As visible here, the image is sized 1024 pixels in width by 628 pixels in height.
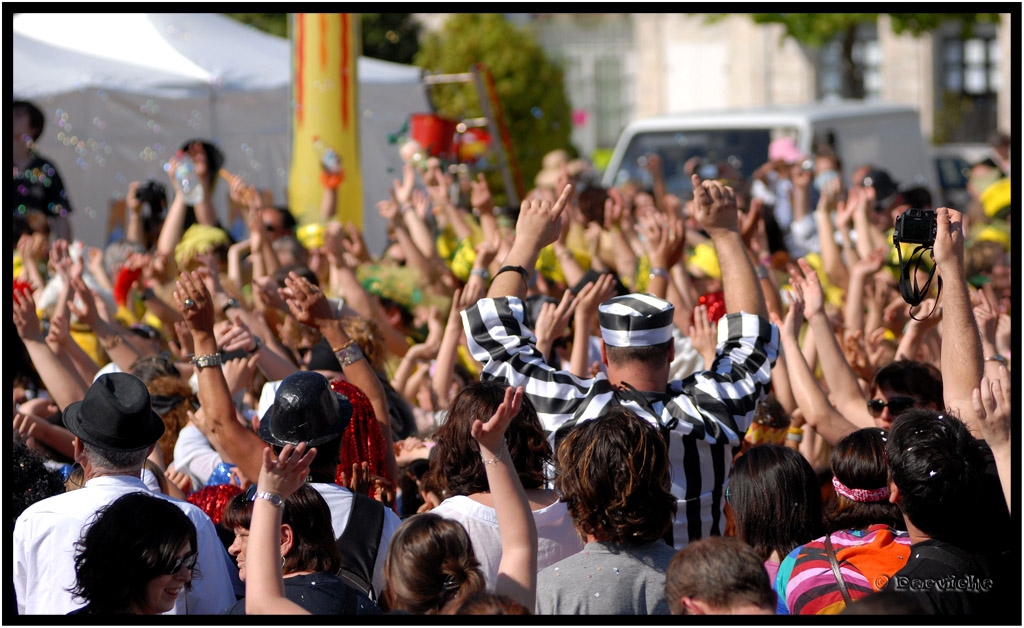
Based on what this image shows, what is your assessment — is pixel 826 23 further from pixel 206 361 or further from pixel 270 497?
pixel 270 497

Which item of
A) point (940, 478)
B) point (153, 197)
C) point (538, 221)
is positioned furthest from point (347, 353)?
point (153, 197)

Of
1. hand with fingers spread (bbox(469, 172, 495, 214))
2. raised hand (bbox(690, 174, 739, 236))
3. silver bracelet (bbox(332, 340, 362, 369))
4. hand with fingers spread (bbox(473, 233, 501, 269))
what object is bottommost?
silver bracelet (bbox(332, 340, 362, 369))

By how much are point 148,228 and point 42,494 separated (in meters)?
4.68

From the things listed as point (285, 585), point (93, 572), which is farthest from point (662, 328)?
point (93, 572)

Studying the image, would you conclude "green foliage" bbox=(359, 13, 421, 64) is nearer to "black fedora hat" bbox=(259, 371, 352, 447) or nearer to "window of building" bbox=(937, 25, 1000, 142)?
"window of building" bbox=(937, 25, 1000, 142)

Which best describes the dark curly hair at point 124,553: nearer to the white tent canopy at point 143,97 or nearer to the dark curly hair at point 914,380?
the dark curly hair at point 914,380

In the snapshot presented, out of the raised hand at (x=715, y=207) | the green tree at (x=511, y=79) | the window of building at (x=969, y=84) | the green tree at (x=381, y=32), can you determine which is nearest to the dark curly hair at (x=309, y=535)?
the raised hand at (x=715, y=207)

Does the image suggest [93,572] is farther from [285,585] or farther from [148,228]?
[148,228]

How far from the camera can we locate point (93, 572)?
89.3 inches

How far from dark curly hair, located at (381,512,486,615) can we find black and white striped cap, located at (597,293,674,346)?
94 centimetres

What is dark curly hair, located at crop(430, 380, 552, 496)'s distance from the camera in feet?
8.91

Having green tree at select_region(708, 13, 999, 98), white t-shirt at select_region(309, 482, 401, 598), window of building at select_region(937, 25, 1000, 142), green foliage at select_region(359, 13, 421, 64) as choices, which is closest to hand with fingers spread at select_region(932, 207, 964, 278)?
white t-shirt at select_region(309, 482, 401, 598)

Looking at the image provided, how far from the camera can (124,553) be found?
2.29 metres

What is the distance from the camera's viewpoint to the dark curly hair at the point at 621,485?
2.46 metres
